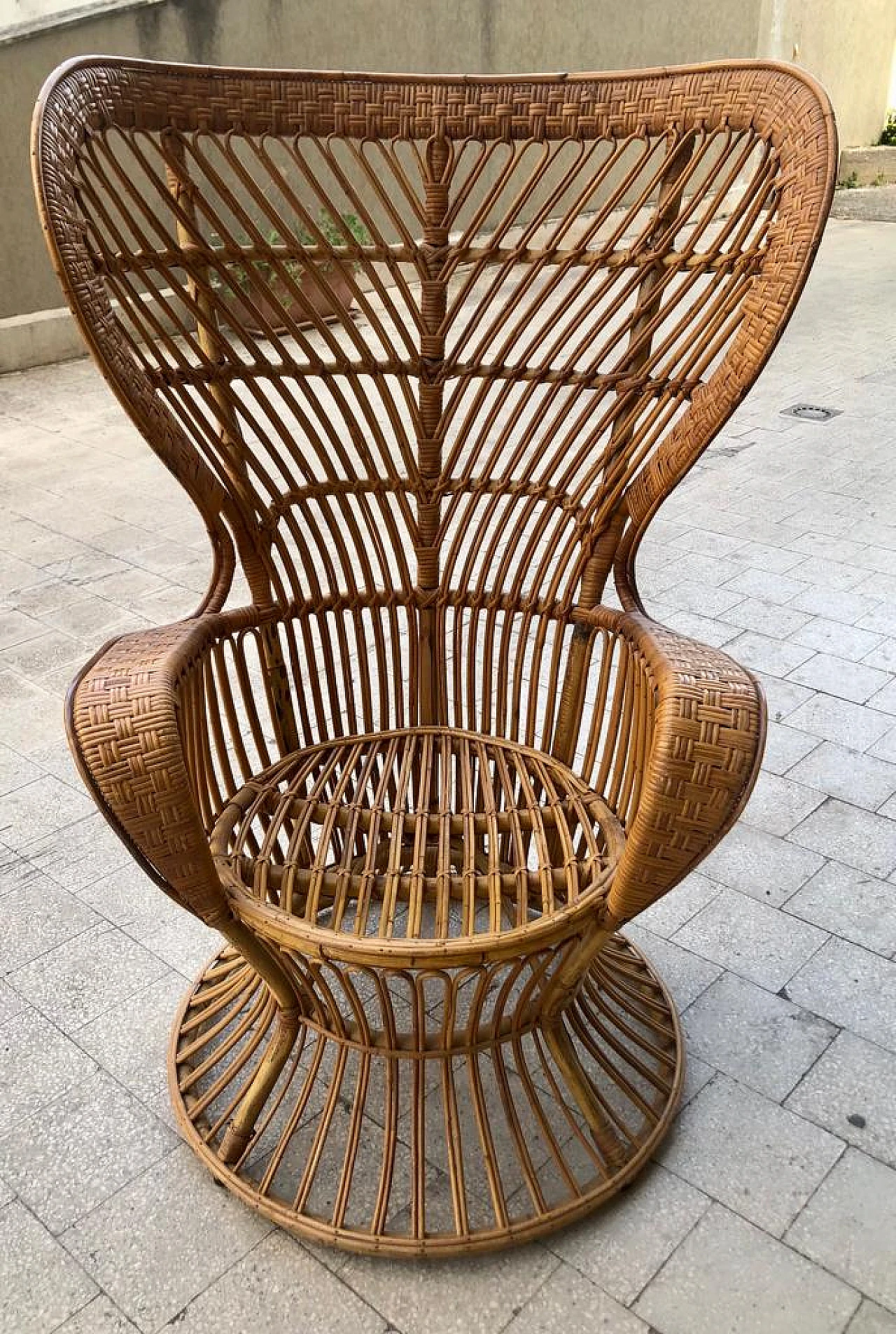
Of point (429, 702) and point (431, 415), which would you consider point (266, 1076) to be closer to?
point (429, 702)

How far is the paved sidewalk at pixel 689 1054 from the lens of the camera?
51.6 inches

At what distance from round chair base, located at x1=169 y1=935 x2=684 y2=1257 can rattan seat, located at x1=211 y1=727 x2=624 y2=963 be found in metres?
0.10

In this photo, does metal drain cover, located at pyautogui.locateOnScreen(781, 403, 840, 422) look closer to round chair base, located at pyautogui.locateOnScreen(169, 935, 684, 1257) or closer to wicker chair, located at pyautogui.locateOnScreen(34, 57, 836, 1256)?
wicker chair, located at pyautogui.locateOnScreen(34, 57, 836, 1256)

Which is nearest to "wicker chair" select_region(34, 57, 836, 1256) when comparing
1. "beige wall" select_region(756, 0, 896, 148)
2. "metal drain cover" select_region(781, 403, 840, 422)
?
"metal drain cover" select_region(781, 403, 840, 422)

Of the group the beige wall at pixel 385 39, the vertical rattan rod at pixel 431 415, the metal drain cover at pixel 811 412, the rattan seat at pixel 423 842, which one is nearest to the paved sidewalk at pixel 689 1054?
the rattan seat at pixel 423 842

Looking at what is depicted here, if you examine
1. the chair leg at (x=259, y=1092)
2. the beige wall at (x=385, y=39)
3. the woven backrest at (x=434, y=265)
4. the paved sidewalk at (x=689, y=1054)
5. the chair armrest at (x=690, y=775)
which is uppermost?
the beige wall at (x=385, y=39)

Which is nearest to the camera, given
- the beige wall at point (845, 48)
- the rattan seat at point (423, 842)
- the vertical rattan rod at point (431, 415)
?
the rattan seat at point (423, 842)

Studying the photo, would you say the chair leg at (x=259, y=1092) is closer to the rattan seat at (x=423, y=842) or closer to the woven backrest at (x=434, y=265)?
the rattan seat at (x=423, y=842)

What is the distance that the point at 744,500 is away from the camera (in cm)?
364

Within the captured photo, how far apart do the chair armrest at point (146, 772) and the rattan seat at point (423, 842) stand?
0.11 meters

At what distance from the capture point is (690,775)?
1145mm

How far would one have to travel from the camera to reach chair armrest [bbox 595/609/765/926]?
3.76 feet

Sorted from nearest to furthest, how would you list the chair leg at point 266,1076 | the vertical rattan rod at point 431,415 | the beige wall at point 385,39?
the chair leg at point 266,1076 → the vertical rattan rod at point 431,415 → the beige wall at point 385,39

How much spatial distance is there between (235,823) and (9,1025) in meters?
0.54
